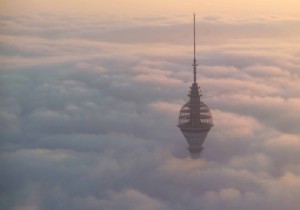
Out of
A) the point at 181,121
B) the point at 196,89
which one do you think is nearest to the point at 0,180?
the point at 181,121

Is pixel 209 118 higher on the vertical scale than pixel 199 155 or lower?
higher

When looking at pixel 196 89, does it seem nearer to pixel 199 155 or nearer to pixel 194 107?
pixel 194 107

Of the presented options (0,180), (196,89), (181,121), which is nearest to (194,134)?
(181,121)

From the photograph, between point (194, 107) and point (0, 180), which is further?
point (0, 180)

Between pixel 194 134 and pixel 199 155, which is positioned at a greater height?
pixel 194 134

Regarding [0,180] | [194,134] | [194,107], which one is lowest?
[0,180]

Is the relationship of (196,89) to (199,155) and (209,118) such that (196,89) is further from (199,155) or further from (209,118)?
(199,155)

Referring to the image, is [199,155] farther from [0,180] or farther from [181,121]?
[0,180]
